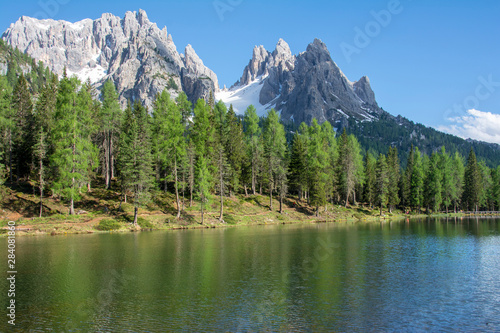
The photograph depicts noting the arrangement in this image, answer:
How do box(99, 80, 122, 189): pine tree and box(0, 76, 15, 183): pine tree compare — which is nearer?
box(0, 76, 15, 183): pine tree

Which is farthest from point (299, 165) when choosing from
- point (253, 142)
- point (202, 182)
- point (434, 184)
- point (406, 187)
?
point (434, 184)

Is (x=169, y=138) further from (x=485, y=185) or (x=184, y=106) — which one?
(x=485, y=185)

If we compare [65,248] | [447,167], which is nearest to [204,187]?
[65,248]

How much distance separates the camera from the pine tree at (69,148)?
190ft

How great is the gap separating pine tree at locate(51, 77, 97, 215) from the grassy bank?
3.21m

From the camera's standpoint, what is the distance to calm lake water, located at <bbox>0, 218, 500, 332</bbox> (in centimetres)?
1849

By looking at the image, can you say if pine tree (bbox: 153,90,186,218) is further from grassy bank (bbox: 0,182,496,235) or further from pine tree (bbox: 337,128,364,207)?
pine tree (bbox: 337,128,364,207)

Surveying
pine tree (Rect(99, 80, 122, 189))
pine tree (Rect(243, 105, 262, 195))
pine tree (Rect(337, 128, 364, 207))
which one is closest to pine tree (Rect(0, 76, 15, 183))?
pine tree (Rect(99, 80, 122, 189))

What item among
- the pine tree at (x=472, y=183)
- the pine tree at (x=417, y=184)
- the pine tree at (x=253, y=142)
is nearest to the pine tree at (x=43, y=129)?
the pine tree at (x=253, y=142)

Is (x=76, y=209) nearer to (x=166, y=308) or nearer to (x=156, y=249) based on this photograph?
(x=156, y=249)

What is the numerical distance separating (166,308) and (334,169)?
81012 mm

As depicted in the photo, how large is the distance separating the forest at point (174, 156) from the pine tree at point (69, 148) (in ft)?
0.55

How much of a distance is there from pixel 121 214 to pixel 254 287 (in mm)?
44585

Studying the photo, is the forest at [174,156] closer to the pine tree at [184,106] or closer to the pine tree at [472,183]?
the pine tree at [184,106]
